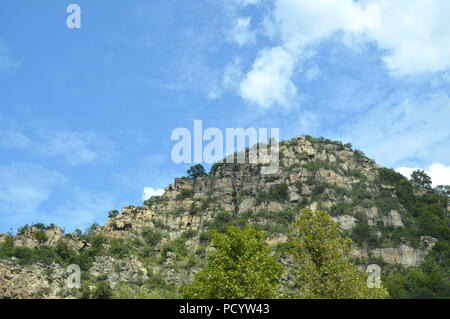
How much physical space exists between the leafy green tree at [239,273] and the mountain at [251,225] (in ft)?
70.5

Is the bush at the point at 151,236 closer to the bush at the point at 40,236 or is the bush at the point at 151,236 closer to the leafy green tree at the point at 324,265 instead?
the bush at the point at 40,236

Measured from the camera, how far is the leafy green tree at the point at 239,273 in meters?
23.9

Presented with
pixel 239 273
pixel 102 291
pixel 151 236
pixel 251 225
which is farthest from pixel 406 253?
pixel 239 273

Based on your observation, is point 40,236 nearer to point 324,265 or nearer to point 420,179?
point 324,265

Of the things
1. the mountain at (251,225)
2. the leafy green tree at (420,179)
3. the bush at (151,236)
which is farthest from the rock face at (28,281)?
the leafy green tree at (420,179)

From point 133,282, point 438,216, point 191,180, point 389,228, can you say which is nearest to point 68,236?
point 133,282

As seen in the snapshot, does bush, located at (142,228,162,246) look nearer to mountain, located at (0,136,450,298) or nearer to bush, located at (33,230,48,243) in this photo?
mountain, located at (0,136,450,298)

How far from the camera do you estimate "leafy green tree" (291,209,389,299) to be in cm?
2336

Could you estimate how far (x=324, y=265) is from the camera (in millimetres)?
24297

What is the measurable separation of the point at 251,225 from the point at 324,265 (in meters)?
65.6

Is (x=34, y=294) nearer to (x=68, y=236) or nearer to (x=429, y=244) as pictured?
(x=68, y=236)

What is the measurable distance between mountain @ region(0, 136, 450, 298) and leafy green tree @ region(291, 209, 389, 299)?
93.5 ft

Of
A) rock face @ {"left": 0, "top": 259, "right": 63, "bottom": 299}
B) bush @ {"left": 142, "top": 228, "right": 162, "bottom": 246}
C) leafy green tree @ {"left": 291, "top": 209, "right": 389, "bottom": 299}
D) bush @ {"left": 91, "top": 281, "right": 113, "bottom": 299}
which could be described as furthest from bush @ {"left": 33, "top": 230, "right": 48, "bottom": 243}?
leafy green tree @ {"left": 291, "top": 209, "right": 389, "bottom": 299}
